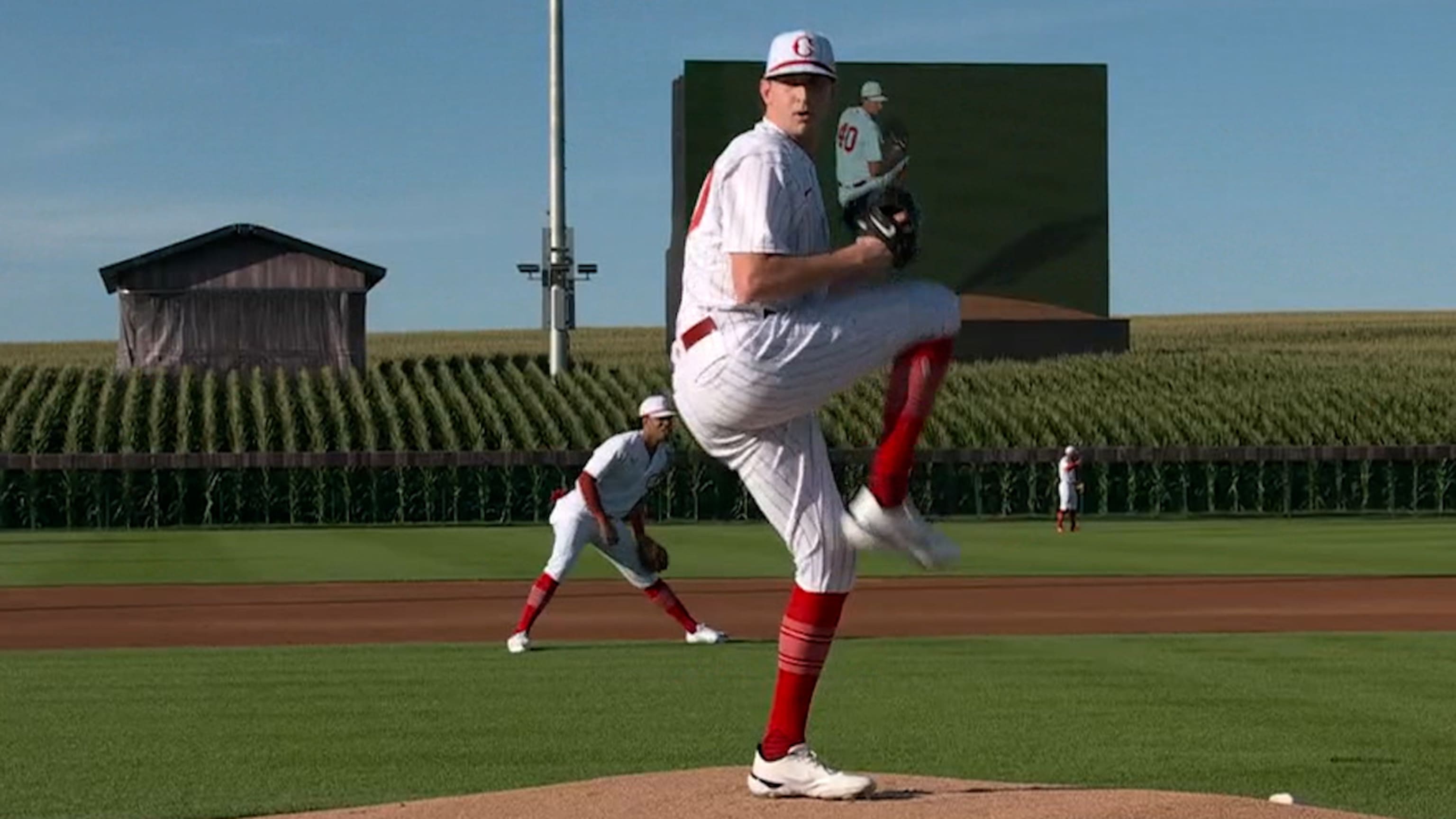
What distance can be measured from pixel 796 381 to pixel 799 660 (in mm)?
1109

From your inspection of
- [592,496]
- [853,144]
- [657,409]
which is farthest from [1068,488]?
[657,409]

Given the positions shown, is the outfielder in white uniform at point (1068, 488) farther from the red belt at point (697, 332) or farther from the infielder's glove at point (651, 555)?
the red belt at point (697, 332)

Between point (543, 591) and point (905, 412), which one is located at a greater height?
point (905, 412)

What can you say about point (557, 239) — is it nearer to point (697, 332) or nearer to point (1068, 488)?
point (1068, 488)

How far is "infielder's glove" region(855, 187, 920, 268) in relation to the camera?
23.5 ft

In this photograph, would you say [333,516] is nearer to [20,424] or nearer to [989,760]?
[20,424]

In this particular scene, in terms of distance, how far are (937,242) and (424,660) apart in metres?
43.0

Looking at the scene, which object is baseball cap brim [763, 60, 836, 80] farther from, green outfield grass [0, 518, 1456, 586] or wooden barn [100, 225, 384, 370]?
wooden barn [100, 225, 384, 370]

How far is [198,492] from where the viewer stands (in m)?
47.4

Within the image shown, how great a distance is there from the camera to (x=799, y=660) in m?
7.82

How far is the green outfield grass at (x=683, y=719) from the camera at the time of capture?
33.8ft

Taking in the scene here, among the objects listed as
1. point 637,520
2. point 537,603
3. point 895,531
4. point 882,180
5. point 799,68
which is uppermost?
point 799,68

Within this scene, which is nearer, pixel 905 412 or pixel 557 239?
pixel 905 412

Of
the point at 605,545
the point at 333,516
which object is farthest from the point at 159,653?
the point at 333,516
